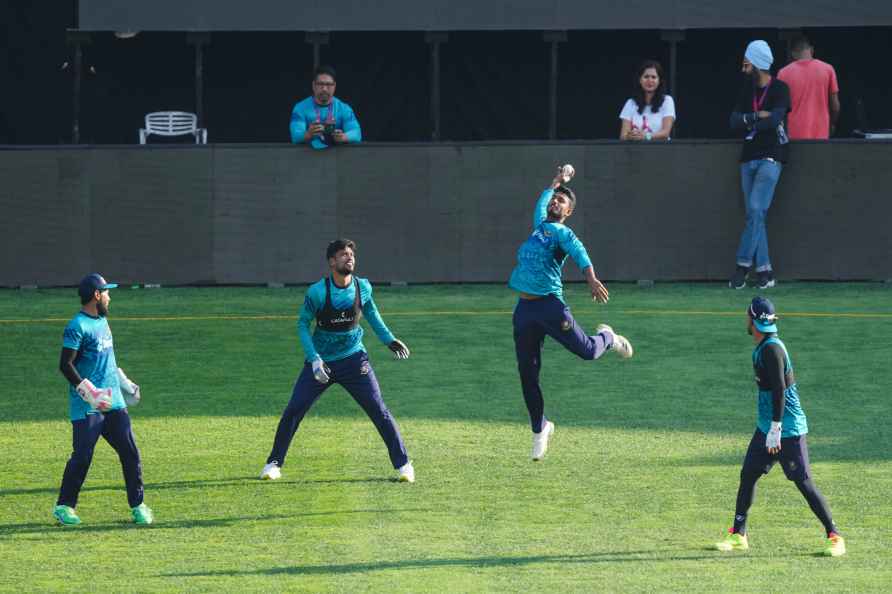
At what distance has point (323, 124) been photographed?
73.6ft

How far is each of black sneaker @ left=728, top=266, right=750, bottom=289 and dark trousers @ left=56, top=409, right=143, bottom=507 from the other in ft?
39.7

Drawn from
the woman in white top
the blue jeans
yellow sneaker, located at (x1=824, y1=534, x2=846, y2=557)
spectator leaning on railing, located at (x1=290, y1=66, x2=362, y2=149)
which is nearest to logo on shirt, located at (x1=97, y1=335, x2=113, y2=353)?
yellow sneaker, located at (x1=824, y1=534, x2=846, y2=557)

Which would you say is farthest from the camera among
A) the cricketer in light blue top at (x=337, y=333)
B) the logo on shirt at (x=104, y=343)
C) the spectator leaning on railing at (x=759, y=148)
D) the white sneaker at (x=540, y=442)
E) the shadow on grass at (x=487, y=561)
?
the spectator leaning on railing at (x=759, y=148)

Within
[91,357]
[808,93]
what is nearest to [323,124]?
[808,93]

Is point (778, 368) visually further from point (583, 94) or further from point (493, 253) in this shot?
point (583, 94)

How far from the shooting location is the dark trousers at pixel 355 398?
43.2ft

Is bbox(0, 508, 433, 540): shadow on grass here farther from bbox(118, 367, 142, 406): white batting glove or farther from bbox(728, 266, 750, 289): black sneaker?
bbox(728, 266, 750, 289): black sneaker

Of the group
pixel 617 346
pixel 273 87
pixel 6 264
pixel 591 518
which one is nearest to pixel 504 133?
pixel 273 87

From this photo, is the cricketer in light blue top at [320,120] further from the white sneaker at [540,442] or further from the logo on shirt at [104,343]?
the logo on shirt at [104,343]

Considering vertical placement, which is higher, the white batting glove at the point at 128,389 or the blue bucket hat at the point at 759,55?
the blue bucket hat at the point at 759,55

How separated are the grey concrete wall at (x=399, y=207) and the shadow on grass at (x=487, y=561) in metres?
11.8

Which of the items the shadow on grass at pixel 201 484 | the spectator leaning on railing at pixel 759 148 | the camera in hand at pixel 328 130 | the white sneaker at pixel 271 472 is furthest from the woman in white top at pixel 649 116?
the white sneaker at pixel 271 472

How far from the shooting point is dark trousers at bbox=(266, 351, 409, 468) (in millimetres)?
13180

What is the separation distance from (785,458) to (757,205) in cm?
1142
